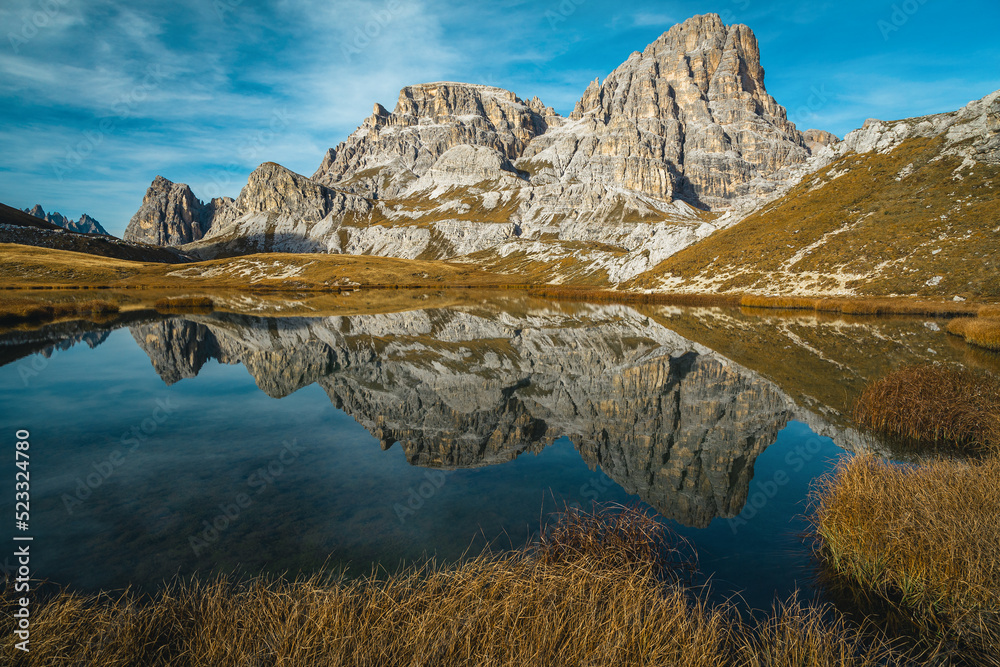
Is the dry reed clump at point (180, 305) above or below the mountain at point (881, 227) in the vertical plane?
below

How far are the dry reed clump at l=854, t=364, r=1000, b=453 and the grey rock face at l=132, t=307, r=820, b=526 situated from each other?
377 centimetres

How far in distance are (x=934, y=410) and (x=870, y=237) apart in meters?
89.7

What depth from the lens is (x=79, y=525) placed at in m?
11.6

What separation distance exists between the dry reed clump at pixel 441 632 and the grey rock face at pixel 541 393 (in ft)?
21.0

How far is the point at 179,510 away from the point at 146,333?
4686 cm

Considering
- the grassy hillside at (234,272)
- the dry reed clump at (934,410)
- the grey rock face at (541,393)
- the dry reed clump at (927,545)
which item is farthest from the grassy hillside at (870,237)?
the grassy hillside at (234,272)

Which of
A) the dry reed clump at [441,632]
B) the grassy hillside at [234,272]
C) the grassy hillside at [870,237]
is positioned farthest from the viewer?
the grassy hillside at [234,272]

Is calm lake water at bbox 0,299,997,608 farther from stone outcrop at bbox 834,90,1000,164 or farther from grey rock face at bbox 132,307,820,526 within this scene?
stone outcrop at bbox 834,90,1000,164

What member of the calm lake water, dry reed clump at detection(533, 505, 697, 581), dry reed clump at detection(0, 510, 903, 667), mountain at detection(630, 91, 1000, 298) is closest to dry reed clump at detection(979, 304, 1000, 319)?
the calm lake water

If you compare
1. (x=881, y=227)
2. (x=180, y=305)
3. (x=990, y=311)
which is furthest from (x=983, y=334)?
(x=180, y=305)

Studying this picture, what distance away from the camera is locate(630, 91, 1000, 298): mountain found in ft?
228

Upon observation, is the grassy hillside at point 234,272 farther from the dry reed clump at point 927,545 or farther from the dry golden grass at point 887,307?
the dry reed clump at point 927,545

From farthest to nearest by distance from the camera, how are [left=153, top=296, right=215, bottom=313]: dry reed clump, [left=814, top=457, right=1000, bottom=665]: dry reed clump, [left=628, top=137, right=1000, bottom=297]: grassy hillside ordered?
[left=153, top=296, right=215, bottom=313]: dry reed clump → [left=628, top=137, right=1000, bottom=297]: grassy hillside → [left=814, top=457, right=1000, bottom=665]: dry reed clump

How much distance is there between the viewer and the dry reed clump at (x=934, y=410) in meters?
14.6
